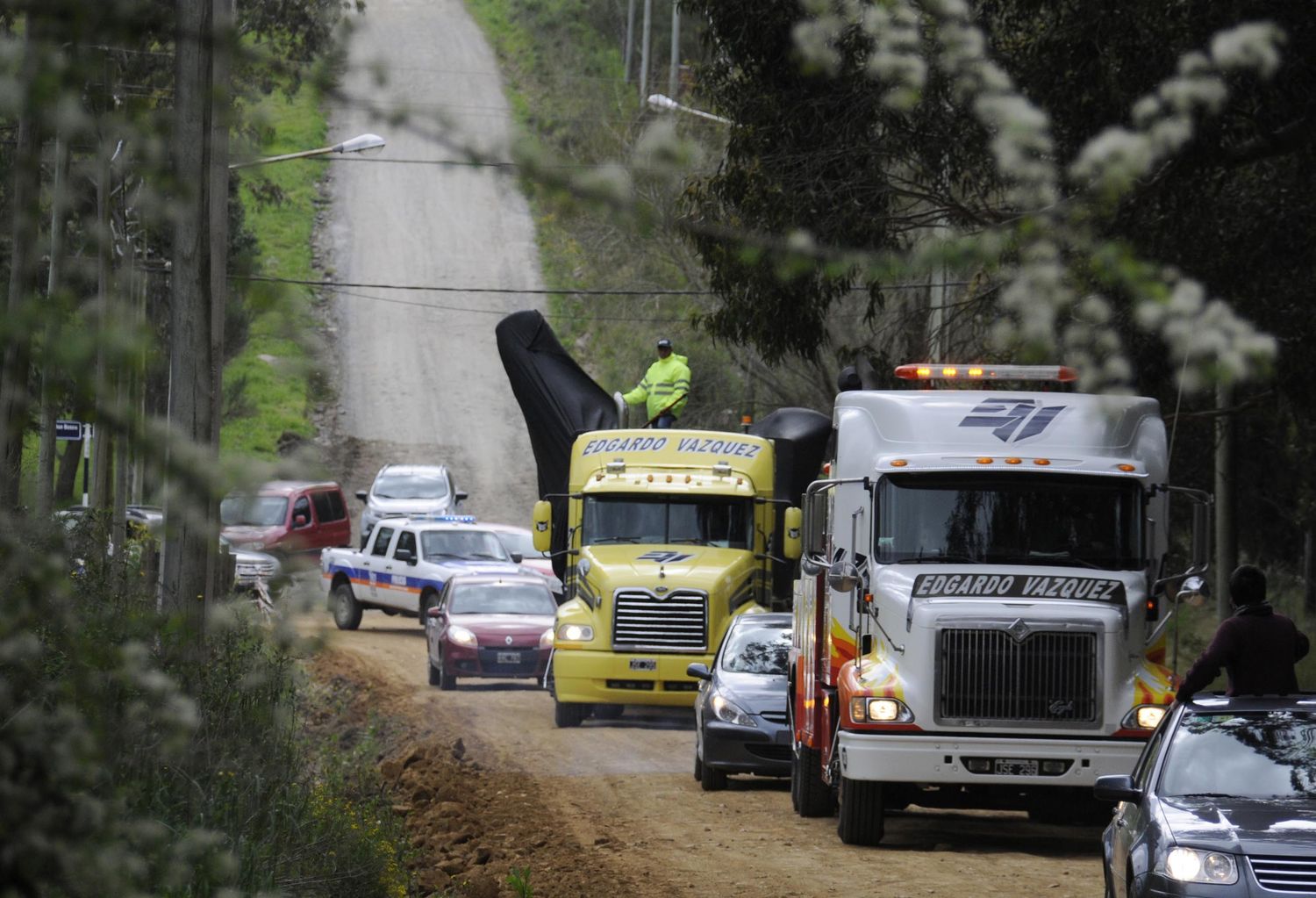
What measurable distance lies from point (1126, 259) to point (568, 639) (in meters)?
18.8

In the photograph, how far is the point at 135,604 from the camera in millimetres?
9508

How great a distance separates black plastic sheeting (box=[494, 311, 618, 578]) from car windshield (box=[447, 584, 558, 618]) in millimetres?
2788

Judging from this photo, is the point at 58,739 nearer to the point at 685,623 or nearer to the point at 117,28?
the point at 117,28

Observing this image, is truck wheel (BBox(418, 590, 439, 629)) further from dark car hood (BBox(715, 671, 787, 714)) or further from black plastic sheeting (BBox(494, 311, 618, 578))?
dark car hood (BBox(715, 671, 787, 714))

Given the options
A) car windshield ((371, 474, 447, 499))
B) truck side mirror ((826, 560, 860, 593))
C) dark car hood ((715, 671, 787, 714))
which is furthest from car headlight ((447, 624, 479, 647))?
car windshield ((371, 474, 447, 499))

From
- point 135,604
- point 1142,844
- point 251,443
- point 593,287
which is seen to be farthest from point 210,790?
point 593,287

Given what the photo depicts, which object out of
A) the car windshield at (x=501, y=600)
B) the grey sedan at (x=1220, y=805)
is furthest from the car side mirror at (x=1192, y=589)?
the car windshield at (x=501, y=600)

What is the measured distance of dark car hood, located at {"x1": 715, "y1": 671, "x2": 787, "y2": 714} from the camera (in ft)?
54.8

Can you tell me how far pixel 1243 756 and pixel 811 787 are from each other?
21.0 feet

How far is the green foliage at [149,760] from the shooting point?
9.25 feet

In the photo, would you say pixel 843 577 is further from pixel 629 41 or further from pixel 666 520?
pixel 629 41

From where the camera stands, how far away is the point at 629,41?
6538cm

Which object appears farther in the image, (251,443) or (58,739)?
(251,443)

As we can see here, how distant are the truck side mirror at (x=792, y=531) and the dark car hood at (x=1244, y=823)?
10.9 m
